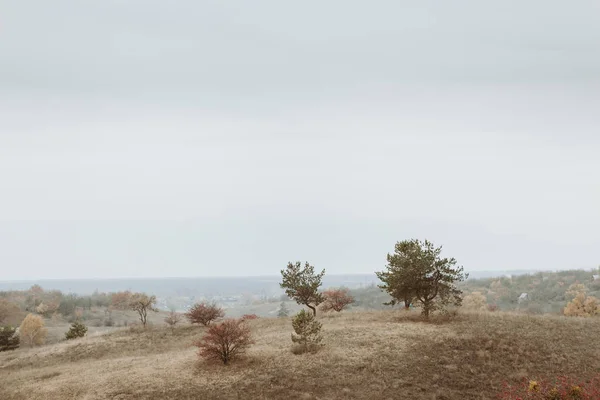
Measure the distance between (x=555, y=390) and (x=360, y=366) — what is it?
9.56 meters

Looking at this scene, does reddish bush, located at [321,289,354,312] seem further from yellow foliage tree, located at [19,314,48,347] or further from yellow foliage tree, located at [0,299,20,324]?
yellow foliage tree, located at [0,299,20,324]

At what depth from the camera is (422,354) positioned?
24891 mm

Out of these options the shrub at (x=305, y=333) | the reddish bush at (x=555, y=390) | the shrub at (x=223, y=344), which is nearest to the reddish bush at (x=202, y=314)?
the shrub at (x=223, y=344)

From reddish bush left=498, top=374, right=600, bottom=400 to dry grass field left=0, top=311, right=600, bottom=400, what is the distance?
813 mm

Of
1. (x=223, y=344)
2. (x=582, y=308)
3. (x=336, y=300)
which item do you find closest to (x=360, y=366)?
(x=223, y=344)

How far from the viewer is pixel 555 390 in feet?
59.6

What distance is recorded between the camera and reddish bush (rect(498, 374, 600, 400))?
720 inches

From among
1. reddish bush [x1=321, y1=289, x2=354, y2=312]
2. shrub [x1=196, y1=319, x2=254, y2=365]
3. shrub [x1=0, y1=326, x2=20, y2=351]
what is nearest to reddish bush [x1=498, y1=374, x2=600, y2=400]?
shrub [x1=196, y1=319, x2=254, y2=365]

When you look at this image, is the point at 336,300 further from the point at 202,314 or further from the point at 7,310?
the point at 7,310

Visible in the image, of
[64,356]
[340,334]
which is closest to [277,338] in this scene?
[340,334]

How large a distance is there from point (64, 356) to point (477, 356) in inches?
1316

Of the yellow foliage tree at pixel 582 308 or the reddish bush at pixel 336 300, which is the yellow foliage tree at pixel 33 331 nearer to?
the reddish bush at pixel 336 300

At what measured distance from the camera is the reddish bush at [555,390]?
18281mm

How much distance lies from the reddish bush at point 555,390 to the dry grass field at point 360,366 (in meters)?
Result: 0.81
